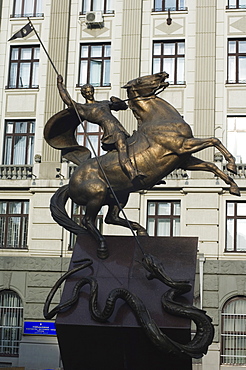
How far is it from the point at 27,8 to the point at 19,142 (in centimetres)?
629

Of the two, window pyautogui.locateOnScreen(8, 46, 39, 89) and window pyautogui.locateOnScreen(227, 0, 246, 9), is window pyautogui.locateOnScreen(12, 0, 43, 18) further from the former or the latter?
window pyautogui.locateOnScreen(227, 0, 246, 9)

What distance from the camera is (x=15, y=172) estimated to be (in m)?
30.5

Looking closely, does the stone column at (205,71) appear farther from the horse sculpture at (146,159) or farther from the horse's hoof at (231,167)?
the horse's hoof at (231,167)

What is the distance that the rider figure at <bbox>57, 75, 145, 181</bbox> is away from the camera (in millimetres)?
11172

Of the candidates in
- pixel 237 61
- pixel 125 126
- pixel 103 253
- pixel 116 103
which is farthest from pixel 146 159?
pixel 237 61

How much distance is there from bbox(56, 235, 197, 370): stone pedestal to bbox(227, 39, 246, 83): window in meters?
20.0

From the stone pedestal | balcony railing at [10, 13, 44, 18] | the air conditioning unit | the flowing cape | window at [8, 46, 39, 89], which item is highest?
balcony railing at [10, 13, 44, 18]

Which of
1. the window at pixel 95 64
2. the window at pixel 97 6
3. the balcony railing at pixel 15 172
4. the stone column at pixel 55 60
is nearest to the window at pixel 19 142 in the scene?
the balcony railing at pixel 15 172

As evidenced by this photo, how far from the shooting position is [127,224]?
39.4 feet

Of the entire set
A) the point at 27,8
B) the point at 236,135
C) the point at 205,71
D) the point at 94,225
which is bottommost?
the point at 94,225

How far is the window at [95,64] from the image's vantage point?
31219mm

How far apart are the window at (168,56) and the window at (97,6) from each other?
2852 millimetres

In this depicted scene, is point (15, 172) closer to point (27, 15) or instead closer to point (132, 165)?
point (27, 15)

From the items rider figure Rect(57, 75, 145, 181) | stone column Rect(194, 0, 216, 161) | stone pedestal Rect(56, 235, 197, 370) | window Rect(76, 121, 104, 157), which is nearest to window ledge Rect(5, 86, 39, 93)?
window Rect(76, 121, 104, 157)
